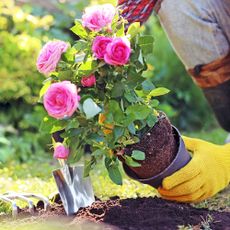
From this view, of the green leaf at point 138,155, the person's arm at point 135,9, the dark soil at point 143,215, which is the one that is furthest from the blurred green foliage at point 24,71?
the green leaf at point 138,155

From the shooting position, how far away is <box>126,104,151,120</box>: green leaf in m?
1.75

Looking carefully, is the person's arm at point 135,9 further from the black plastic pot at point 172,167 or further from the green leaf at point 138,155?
the green leaf at point 138,155

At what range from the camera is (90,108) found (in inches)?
65.8

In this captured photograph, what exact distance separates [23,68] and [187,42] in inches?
44.3

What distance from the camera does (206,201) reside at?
2291 mm

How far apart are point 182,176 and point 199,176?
0.08 metres

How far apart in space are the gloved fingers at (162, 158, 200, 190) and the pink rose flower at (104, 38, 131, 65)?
0.47 meters

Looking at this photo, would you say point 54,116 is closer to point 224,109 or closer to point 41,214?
point 41,214

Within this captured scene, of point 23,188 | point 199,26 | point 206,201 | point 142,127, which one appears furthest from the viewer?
point 199,26

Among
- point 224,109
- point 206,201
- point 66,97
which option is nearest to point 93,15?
point 66,97

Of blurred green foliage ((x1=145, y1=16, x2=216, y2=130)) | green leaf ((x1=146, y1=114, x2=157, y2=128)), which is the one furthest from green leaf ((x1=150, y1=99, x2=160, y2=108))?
blurred green foliage ((x1=145, y1=16, x2=216, y2=130))

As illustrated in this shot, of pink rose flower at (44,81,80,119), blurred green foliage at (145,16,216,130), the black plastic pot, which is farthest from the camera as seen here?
blurred green foliage at (145,16,216,130)

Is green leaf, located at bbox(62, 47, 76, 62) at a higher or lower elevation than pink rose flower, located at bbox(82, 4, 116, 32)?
lower

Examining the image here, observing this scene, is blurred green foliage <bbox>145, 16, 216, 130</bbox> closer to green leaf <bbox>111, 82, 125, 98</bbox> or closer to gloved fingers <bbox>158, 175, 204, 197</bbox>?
gloved fingers <bbox>158, 175, 204, 197</bbox>
